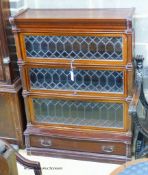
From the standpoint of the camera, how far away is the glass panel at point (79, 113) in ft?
8.57

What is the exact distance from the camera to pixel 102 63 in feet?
7.94

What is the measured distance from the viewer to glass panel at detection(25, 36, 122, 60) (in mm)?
2379

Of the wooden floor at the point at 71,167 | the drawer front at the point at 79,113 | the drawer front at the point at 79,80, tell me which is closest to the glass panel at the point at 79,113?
the drawer front at the point at 79,113

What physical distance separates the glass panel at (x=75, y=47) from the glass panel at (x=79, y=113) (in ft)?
1.26

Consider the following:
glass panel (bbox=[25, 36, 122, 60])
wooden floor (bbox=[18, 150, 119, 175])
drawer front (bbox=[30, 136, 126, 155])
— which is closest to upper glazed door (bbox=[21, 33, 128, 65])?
glass panel (bbox=[25, 36, 122, 60])

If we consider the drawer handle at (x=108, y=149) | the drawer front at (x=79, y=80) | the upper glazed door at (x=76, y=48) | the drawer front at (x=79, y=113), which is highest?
the upper glazed door at (x=76, y=48)

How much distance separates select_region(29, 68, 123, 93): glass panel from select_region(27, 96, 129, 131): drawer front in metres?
0.10

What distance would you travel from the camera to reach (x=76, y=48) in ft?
8.04

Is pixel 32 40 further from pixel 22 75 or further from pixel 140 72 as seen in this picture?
pixel 140 72

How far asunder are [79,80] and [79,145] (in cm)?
55

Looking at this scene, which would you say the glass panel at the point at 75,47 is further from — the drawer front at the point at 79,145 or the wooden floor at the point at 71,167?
the wooden floor at the point at 71,167

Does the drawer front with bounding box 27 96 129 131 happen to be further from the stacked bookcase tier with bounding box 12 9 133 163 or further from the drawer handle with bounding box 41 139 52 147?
the drawer handle with bounding box 41 139 52 147

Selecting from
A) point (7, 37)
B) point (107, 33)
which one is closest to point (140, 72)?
point (107, 33)

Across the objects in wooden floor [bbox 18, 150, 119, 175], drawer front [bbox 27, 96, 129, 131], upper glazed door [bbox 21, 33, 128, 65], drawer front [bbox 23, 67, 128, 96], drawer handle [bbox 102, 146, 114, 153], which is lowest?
wooden floor [bbox 18, 150, 119, 175]
